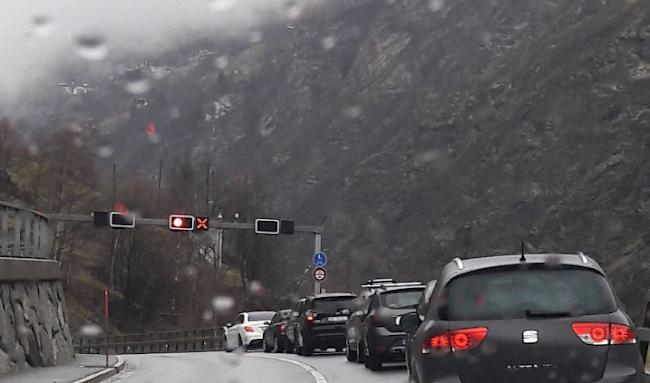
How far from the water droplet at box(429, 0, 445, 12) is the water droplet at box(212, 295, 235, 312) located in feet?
263

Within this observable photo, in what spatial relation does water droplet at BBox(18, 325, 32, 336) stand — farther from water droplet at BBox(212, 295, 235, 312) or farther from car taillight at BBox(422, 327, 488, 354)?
water droplet at BBox(212, 295, 235, 312)

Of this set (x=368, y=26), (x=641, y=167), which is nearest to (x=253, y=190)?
(x=641, y=167)

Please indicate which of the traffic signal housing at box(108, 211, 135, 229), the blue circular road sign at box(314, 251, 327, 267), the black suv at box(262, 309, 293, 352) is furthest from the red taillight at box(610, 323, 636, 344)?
the traffic signal housing at box(108, 211, 135, 229)

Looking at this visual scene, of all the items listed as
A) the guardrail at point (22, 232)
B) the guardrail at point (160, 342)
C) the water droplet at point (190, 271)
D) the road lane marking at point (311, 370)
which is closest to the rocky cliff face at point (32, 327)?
the guardrail at point (22, 232)

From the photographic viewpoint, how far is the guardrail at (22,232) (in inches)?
819

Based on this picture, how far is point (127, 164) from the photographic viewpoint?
101m

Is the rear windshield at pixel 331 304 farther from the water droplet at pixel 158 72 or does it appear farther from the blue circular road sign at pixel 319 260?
the water droplet at pixel 158 72

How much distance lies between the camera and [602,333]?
7.98 m

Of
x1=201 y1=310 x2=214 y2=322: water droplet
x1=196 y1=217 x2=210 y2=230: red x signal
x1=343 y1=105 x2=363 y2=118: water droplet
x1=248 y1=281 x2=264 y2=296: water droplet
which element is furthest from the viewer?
x1=343 y1=105 x2=363 y2=118: water droplet

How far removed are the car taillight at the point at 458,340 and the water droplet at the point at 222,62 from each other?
472ft

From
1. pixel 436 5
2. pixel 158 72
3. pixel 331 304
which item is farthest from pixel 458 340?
pixel 436 5

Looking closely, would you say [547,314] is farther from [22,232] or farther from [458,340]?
[22,232]

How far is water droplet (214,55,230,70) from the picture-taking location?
151m

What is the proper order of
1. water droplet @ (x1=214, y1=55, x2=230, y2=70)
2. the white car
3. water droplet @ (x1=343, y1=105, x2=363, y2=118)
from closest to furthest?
1. the white car
2. water droplet @ (x1=343, y1=105, x2=363, y2=118)
3. water droplet @ (x1=214, y1=55, x2=230, y2=70)
